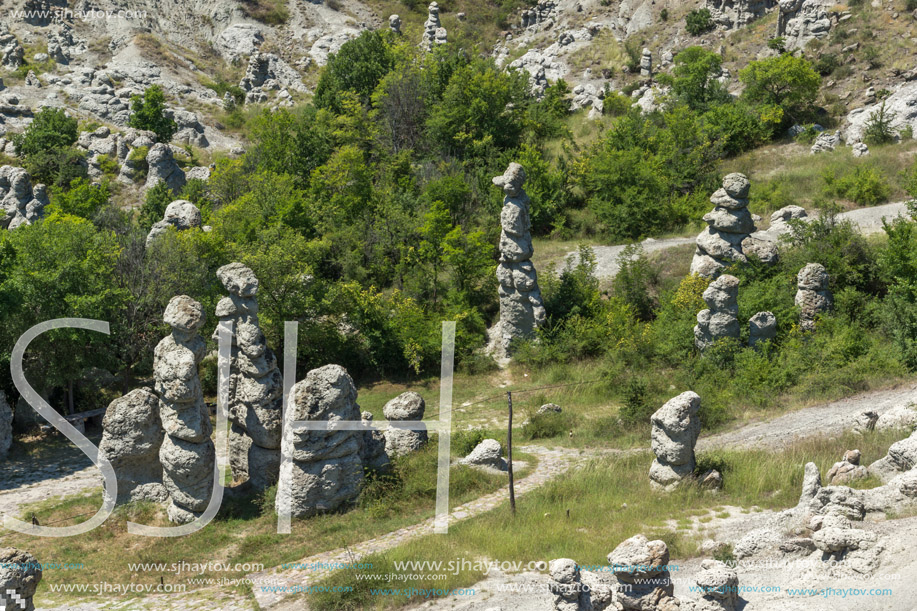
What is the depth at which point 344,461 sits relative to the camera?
1728cm

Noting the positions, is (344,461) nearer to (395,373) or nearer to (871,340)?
(395,373)

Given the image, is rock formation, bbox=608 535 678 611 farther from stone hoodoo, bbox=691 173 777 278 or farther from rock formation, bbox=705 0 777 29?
rock formation, bbox=705 0 777 29

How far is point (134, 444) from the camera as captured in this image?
17.3 metres

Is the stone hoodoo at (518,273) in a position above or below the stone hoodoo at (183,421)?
above

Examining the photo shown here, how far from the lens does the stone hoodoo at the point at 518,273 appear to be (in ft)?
86.7

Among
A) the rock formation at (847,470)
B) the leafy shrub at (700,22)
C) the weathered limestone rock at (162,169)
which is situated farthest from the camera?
the leafy shrub at (700,22)

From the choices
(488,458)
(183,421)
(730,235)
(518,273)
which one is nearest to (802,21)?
(730,235)

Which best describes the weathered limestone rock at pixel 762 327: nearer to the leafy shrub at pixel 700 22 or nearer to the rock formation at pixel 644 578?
the rock formation at pixel 644 578

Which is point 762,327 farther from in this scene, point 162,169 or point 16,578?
point 162,169

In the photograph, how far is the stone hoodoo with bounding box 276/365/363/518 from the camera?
661 inches

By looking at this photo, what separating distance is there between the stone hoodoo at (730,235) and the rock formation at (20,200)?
27330 mm

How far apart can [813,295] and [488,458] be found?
37.3ft

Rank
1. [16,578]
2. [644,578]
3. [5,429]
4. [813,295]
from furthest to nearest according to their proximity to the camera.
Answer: [813,295]
[5,429]
[644,578]
[16,578]

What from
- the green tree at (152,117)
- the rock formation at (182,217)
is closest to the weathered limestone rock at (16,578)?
the rock formation at (182,217)
